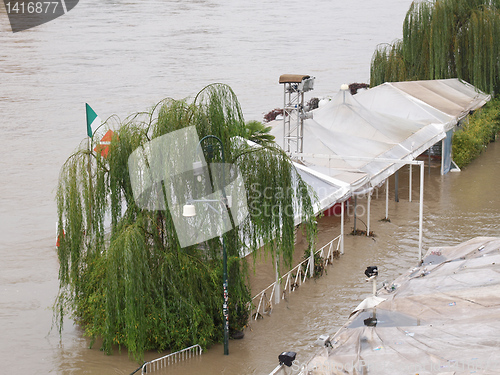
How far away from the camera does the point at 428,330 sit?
11.1m

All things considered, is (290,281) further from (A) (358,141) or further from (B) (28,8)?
(B) (28,8)

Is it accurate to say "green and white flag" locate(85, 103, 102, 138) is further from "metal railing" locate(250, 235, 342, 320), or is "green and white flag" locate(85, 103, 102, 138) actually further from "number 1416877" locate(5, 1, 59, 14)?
"number 1416877" locate(5, 1, 59, 14)

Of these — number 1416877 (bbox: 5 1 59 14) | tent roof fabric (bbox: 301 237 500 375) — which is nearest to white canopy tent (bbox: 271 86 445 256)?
tent roof fabric (bbox: 301 237 500 375)

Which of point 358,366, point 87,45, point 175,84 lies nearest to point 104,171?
point 358,366

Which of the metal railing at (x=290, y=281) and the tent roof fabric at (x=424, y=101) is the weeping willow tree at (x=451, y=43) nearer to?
the tent roof fabric at (x=424, y=101)

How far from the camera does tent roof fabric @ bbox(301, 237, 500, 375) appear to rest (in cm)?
1009

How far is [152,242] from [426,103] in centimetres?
1976

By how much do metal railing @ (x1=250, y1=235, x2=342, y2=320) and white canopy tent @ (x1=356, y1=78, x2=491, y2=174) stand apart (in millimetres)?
10997

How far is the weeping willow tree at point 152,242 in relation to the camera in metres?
13.0

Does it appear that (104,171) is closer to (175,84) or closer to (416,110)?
(416,110)

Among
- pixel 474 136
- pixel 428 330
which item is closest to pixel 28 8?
pixel 474 136

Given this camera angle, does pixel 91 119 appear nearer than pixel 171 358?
No

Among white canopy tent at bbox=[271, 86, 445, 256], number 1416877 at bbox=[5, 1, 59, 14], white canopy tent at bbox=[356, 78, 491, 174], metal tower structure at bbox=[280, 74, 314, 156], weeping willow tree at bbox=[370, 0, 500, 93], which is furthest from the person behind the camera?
number 1416877 at bbox=[5, 1, 59, 14]

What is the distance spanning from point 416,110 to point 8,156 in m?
21.8
